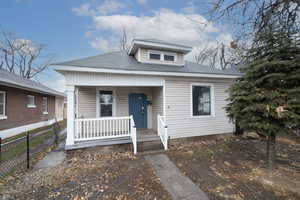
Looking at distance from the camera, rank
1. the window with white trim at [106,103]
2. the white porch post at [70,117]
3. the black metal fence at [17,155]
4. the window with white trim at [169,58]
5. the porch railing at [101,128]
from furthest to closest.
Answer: the window with white trim at [169,58], the window with white trim at [106,103], the porch railing at [101,128], the white porch post at [70,117], the black metal fence at [17,155]

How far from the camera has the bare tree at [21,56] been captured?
1822 cm

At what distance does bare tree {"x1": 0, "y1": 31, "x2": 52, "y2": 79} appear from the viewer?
18.2 meters

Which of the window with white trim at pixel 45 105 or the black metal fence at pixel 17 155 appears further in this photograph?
the window with white trim at pixel 45 105

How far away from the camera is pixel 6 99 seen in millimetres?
7789

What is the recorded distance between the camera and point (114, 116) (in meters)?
6.91

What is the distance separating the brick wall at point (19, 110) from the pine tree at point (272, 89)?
11188 mm

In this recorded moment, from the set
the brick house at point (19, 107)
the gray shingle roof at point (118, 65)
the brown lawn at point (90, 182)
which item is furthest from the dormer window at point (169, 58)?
the brick house at point (19, 107)

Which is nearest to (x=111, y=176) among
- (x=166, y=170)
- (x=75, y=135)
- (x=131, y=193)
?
(x=131, y=193)

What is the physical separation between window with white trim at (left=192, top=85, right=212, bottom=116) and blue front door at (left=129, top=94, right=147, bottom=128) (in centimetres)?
260

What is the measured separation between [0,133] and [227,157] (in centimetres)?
1072

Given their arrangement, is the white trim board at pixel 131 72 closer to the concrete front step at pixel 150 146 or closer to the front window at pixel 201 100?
the front window at pixel 201 100

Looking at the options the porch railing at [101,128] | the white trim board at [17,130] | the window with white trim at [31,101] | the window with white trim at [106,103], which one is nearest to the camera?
the porch railing at [101,128]

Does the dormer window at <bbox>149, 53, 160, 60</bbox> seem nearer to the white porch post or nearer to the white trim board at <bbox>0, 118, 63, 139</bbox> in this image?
the white porch post

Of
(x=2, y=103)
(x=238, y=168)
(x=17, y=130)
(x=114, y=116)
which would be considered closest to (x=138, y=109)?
(x=114, y=116)
